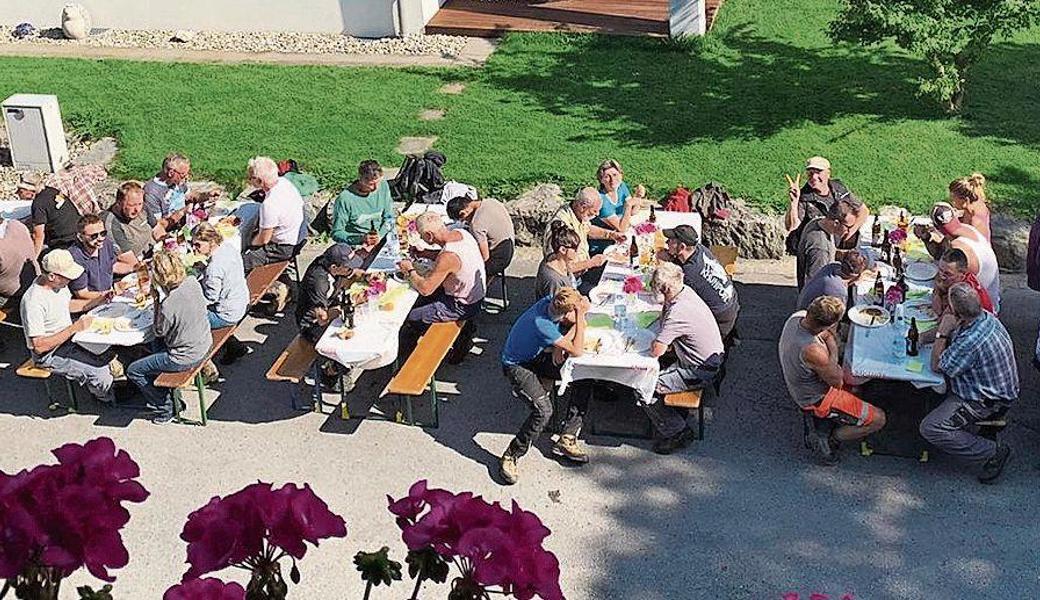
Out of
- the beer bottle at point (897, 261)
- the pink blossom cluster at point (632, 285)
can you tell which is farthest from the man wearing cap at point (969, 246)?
the pink blossom cluster at point (632, 285)

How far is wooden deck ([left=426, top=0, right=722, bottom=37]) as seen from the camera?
16.8 m

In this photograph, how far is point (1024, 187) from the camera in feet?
38.1

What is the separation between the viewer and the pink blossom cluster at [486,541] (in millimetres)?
2275

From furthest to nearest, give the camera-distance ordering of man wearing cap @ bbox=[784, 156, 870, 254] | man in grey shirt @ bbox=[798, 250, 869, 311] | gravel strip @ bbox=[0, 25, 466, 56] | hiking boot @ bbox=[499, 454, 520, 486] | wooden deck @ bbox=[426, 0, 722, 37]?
wooden deck @ bbox=[426, 0, 722, 37] → gravel strip @ bbox=[0, 25, 466, 56] → man wearing cap @ bbox=[784, 156, 870, 254] → man in grey shirt @ bbox=[798, 250, 869, 311] → hiking boot @ bbox=[499, 454, 520, 486]

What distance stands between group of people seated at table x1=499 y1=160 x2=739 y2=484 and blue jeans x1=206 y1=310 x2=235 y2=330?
7.65 ft

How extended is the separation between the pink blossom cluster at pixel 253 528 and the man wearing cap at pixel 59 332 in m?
6.89

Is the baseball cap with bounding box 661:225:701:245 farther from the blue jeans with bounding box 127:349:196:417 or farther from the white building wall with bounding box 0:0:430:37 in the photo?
the white building wall with bounding box 0:0:430:37

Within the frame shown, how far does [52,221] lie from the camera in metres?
10.4

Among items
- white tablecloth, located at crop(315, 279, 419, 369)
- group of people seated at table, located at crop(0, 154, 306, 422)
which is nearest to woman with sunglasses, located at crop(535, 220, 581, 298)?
white tablecloth, located at crop(315, 279, 419, 369)

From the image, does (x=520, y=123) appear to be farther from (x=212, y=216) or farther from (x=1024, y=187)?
(x=1024, y=187)

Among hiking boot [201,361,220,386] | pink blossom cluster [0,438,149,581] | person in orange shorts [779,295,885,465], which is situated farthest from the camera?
hiking boot [201,361,220,386]

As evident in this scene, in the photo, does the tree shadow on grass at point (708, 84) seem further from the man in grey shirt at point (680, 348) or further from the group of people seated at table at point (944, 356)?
the man in grey shirt at point (680, 348)

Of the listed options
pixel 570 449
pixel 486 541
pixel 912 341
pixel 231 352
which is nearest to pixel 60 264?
pixel 231 352

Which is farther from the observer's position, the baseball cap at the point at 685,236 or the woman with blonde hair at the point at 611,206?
the woman with blonde hair at the point at 611,206
